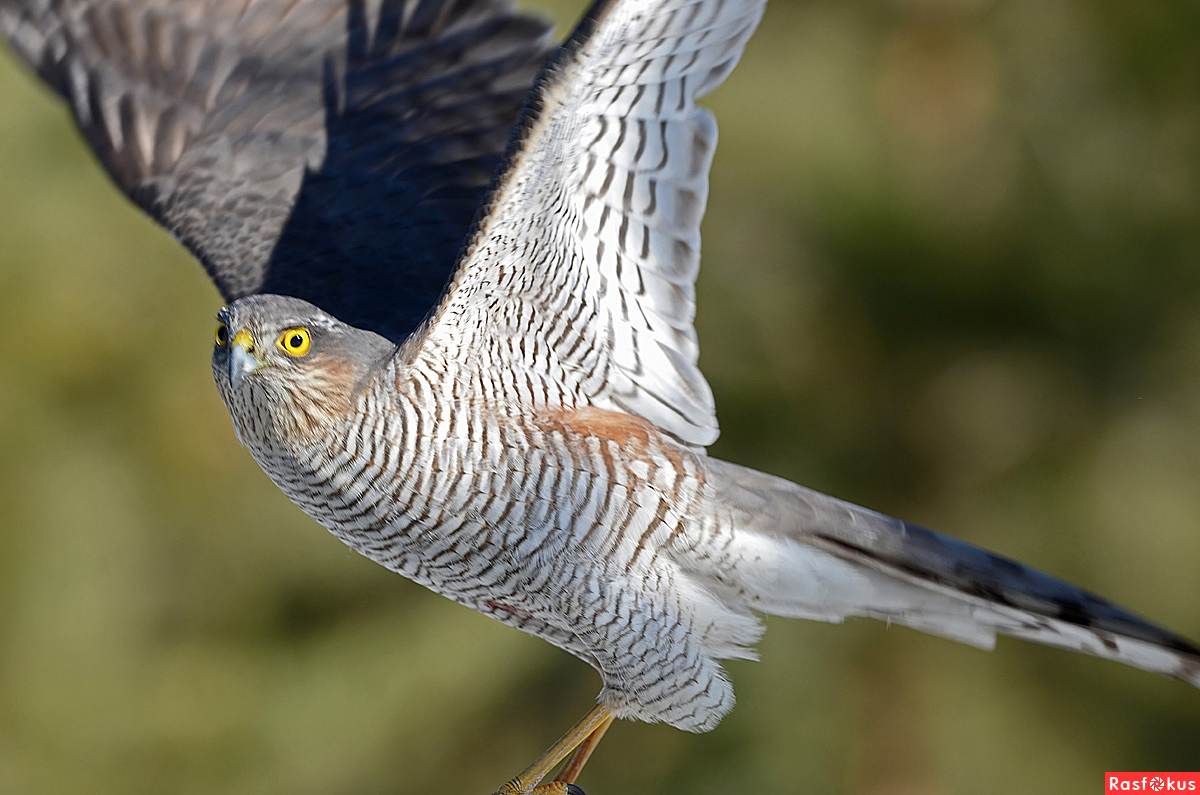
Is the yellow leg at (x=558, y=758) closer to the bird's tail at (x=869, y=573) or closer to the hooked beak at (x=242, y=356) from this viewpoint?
the bird's tail at (x=869, y=573)

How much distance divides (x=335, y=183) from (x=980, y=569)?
2.69 m

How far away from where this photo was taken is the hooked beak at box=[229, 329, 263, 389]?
2.94 m

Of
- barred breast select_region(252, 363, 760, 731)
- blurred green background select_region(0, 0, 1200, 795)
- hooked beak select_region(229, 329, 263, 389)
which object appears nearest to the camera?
hooked beak select_region(229, 329, 263, 389)

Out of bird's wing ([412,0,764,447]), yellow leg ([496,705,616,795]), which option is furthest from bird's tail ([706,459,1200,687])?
yellow leg ([496,705,616,795])

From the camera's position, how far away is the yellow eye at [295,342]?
3.01 m

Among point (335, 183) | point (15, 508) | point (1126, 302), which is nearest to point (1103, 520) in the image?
point (1126, 302)

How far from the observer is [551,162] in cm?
292

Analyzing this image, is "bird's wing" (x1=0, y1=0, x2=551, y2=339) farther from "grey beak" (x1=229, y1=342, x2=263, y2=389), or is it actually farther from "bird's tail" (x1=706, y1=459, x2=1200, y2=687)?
"bird's tail" (x1=706, y1=459, x2=1200, y2=687)

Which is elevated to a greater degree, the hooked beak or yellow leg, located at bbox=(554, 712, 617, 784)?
the hooked beak

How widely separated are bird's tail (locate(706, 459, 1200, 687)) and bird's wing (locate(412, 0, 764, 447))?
0.32m

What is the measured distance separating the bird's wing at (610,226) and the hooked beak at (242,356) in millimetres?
452

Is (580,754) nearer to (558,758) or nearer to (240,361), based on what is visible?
(558,758)

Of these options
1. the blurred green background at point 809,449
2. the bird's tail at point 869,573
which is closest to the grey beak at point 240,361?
the bird's tail at point 869,573

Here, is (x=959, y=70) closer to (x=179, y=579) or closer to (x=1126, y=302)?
(x=1126, y=302)
